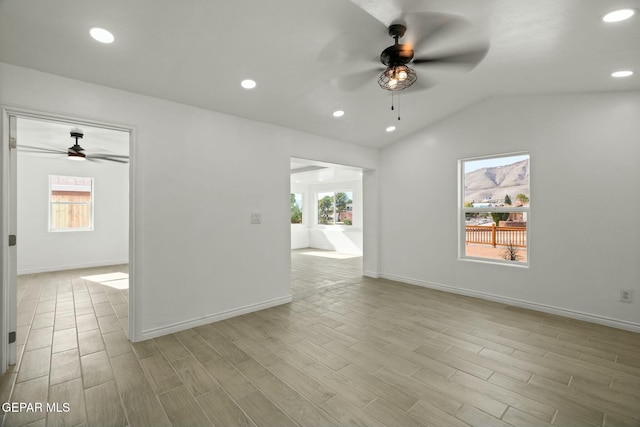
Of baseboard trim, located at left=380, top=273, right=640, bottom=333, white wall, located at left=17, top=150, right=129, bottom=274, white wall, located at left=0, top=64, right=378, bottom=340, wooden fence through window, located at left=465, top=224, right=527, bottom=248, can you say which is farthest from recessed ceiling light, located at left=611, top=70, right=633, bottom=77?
white wall, located at left=17, top=150, right=129, bottom=274

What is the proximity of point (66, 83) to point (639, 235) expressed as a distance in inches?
231

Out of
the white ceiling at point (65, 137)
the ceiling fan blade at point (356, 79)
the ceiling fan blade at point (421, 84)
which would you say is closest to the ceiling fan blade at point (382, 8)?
the ceiling fan blade at point (356, 79)

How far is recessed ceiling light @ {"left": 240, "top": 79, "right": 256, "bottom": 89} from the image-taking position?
2.90m

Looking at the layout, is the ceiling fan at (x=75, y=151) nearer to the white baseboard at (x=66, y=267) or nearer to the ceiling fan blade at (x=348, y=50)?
the white baseboard at (x=66, y=267)

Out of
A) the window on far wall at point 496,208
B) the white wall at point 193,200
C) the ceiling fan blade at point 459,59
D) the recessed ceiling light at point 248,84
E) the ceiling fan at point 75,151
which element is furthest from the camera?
the ceiling fan at point 75,151

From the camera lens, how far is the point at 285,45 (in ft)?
7.89

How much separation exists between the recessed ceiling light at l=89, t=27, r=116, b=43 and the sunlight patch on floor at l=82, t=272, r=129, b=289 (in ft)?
13.8

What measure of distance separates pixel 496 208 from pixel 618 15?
2614mm

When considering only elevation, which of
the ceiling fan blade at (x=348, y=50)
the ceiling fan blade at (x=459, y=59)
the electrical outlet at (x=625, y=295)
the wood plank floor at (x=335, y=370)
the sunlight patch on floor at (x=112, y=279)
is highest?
the ceiling fan blade at (x=348, y=50)

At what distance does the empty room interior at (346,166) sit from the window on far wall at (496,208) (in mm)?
31

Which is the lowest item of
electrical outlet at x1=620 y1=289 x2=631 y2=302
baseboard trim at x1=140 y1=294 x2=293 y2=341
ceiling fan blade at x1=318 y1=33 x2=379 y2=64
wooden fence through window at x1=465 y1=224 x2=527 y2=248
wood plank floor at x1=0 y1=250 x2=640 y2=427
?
wood plank floor at x1=0 y1=250 x2=640 y2=427

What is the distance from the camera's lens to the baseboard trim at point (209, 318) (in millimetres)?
2930

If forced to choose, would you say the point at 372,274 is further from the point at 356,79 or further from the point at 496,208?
the point at 356,79

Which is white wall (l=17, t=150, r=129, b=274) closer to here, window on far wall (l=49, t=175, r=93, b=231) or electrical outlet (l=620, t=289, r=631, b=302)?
window on far wall (l=49, t=175, r=93, b=231)
